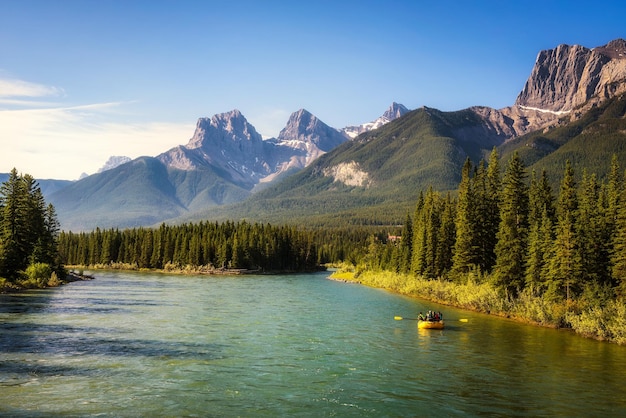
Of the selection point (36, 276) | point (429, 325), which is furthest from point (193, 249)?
point (429, 325)

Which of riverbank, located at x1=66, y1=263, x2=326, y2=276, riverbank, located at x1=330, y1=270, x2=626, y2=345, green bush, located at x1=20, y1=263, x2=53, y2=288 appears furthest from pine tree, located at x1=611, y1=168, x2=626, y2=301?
riverbank, located at x1=66, y1=263, x2=326, y2=276

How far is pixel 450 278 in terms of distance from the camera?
3590 inches

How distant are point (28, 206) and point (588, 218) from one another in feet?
299

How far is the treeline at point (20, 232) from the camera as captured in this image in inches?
3447

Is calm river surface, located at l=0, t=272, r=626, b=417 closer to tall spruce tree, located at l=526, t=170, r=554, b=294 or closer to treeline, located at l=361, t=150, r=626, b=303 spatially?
tall spruce tree, located at l=526, t=170, r=554, b=294

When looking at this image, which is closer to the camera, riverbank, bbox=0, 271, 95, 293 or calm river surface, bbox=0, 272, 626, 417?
calm river surface, bbox=0, 272, 626, 417

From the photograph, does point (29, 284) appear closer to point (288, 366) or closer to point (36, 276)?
point (36, 276)

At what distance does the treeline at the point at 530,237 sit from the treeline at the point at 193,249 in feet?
259

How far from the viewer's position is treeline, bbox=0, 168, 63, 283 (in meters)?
87.6

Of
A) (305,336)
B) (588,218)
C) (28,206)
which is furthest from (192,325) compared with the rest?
(28,206)

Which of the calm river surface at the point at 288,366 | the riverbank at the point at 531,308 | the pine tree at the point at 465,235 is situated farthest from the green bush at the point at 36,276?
the pine tree at the point at 465,235

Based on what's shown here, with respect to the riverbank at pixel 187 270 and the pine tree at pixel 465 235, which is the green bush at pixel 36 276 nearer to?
the riverbank at pixel 187 270

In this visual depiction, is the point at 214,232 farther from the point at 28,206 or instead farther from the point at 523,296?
the point at 523,296

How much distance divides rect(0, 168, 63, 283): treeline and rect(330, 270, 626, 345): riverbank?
67.8m
